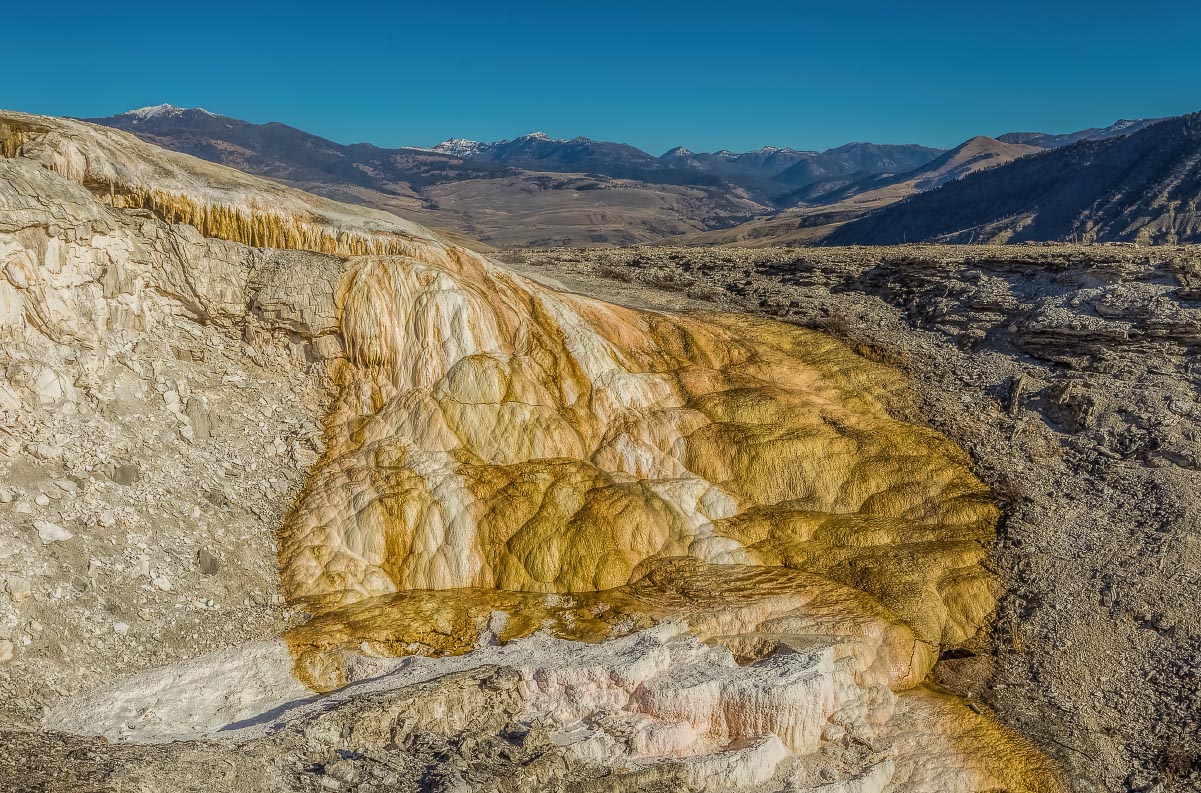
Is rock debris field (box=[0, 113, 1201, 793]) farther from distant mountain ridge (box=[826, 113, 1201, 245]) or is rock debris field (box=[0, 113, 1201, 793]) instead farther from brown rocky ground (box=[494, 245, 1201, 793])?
distant mountain ridge (box=[826, 113, 1201, 245])

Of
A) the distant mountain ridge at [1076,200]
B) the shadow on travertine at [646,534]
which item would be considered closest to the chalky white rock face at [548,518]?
the shadow on travertine at [646,534]

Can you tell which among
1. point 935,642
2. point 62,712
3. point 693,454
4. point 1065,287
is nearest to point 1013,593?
point 935,642

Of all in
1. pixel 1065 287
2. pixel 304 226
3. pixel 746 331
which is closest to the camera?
pixel 304 226

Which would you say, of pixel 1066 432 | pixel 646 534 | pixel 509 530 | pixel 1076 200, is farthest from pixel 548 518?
pixel 1076 200

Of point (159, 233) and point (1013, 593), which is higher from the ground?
point (159, 233)

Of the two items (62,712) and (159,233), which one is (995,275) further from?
(62,712)

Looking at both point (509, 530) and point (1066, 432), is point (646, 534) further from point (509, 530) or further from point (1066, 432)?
point (1066, 432)

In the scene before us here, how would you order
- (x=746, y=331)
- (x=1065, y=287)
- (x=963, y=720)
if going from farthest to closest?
(x=1065, y=287)
(x=746, y=331)
(x=963, y=720)
